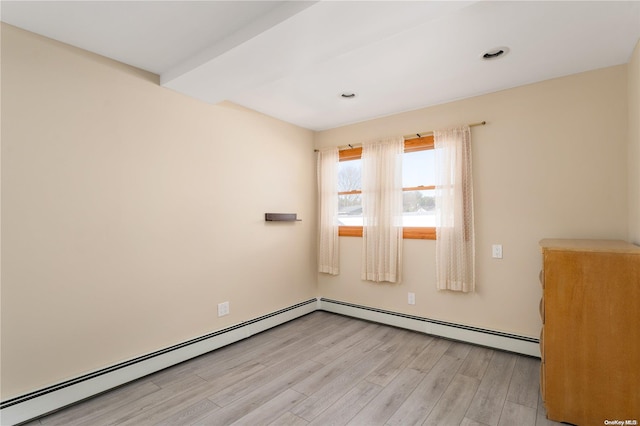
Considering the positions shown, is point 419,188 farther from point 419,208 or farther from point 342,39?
point 342,39

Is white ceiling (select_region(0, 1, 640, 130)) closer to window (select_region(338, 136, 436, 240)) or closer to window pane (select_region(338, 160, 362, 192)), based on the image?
window (select_region(338, 136, 436, 240))

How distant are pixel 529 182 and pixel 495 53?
1.22m

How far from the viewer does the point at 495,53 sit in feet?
7.44

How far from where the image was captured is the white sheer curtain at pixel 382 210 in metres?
3.52

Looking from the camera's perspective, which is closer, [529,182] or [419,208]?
[529,182]

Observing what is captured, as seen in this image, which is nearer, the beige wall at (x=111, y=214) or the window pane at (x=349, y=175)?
the beige wall at (x=111, y=214)

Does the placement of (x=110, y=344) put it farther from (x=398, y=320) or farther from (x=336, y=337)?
(x=398, y=320)

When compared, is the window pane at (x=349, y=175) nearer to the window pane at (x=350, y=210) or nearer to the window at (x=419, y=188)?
the window pane at (x=350, y=210)

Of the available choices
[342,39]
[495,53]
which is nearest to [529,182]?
[495,53]

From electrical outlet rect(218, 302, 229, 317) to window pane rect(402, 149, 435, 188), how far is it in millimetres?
2377

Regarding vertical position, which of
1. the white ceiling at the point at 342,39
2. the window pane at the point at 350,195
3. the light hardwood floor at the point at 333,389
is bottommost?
the light hardwood floor at the point at 333,389

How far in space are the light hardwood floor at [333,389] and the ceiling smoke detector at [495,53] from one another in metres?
2.50

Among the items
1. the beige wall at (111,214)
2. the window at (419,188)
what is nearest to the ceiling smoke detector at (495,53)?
the window at (419,188)

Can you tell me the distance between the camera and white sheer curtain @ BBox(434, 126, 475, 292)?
3.06 m
